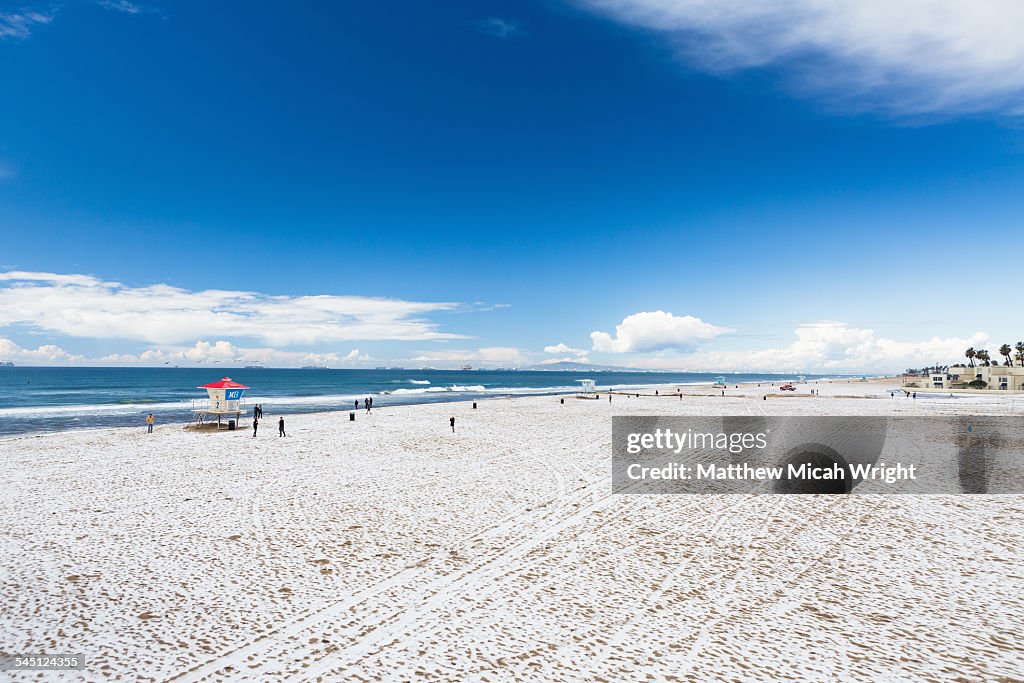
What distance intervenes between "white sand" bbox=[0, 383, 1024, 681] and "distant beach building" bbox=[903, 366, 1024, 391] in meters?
87.9

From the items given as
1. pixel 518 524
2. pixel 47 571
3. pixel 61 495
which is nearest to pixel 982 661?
pixel 518 524

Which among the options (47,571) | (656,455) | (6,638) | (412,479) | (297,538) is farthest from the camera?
(656,455)

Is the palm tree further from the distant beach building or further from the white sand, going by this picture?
the white sand

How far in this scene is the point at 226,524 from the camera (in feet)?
42.2

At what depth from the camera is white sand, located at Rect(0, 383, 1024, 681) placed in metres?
7.24

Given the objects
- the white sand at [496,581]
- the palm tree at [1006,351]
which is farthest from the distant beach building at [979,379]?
the white sand at [496,581]

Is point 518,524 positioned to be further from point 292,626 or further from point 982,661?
point 982,661

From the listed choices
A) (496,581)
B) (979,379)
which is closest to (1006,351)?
(979,379)

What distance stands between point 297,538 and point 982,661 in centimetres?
1219

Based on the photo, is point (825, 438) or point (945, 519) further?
point (825, 438)

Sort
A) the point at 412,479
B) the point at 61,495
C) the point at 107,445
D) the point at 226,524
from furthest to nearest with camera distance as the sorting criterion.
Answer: the point at 107,445 → the point at 412,479 → the point at 61,495 → the point at 226,524

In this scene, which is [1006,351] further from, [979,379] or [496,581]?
[496,581]

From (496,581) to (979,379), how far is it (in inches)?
4152

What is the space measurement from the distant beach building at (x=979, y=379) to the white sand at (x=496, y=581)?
8789 cm
